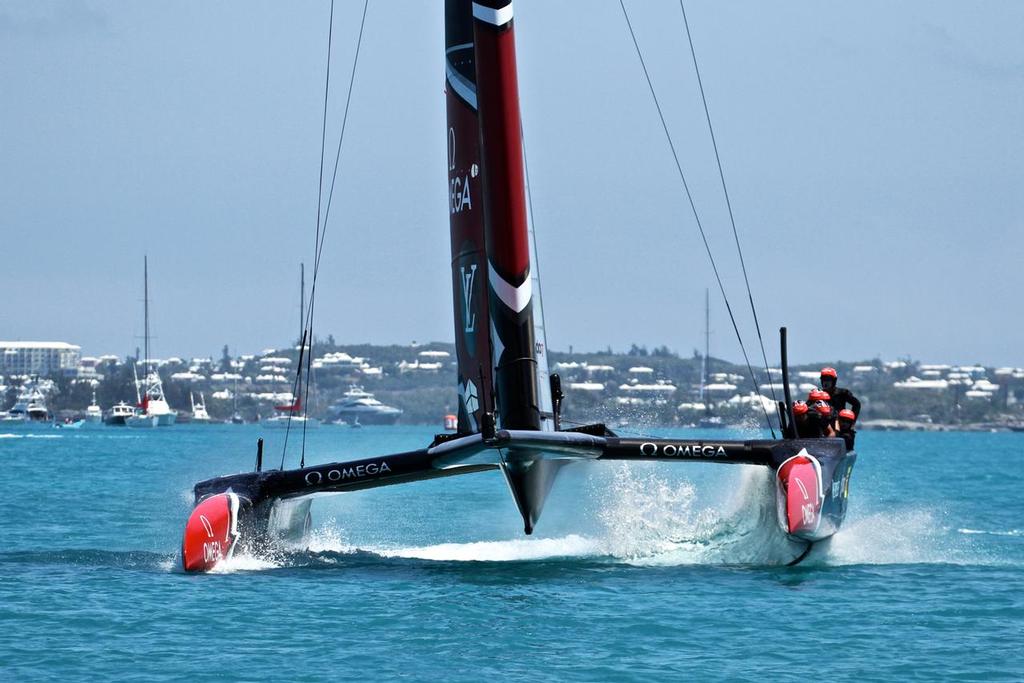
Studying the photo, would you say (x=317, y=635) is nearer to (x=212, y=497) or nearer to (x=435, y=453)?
(x=435, y=453)

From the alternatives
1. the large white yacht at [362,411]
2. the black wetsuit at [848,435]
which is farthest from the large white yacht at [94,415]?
the black wetsuit at [848,435]

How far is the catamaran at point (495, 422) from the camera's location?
10.9 metres

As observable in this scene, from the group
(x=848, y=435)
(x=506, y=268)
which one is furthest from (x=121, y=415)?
(x=506, y=268)

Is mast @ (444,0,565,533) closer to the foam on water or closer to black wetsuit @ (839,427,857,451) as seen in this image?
black wetsuit @ (839,427,857,451)

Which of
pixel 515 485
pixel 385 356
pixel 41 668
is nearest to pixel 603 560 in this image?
pixel 515 485

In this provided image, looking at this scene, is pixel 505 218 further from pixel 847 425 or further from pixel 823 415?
pixel 847 425

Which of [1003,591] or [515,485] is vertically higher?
[515,485]

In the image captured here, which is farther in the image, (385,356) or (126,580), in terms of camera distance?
(385,356)

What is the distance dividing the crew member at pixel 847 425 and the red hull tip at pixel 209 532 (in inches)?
202

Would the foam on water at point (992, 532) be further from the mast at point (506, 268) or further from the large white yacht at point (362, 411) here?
the large white yacht at point (362, 411)

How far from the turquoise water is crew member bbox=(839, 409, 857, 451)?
893 mm

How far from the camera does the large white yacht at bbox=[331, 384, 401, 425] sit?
399ft

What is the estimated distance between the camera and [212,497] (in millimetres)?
11641

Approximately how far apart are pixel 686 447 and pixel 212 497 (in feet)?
11.5
